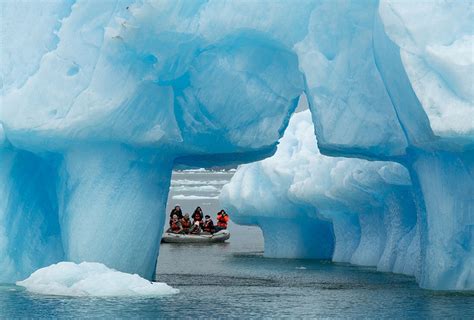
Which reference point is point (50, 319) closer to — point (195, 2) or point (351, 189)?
point (195, 2)

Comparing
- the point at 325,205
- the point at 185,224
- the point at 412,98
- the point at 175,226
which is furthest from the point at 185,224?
the point at 412,98

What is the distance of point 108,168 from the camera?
18203 mm

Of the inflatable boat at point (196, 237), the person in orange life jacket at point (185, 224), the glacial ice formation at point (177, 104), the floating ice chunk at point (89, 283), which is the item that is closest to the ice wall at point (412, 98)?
the glacial ice formation at point (177, 104)

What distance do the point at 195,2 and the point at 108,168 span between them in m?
2.97

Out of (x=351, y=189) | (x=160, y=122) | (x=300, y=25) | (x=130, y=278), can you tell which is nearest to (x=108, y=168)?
(x=160, y=122)

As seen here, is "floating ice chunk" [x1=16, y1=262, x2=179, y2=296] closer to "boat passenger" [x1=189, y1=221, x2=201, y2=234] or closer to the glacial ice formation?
the glacial ice formation

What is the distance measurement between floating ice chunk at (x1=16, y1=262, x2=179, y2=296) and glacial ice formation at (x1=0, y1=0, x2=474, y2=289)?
117cm

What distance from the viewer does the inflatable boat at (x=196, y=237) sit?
124 feet

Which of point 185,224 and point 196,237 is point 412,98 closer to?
point 196,237

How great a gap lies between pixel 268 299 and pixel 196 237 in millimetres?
21334

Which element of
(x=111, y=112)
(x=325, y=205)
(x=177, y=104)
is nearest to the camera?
(x=111, y=112)

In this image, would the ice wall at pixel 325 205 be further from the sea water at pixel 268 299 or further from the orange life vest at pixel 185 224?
the orange life vest at pixel 185 224

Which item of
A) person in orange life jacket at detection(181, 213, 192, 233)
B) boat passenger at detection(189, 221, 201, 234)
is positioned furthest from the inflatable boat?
person in orange life jacket at detection(181, 213, 192, 233)

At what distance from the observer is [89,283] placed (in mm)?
16375
